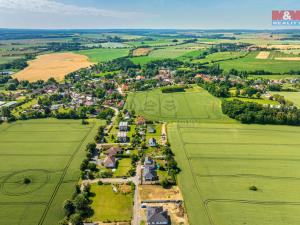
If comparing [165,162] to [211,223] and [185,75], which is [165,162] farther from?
[185,75]

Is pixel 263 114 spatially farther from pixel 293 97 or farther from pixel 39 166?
pixel 39 166

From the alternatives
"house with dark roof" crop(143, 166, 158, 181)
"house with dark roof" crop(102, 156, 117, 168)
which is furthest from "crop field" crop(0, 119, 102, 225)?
"house with dark roof" crop(143, 166, 158, 181)

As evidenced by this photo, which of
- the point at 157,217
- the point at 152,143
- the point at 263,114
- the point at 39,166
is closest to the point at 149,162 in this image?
the point at 152,143

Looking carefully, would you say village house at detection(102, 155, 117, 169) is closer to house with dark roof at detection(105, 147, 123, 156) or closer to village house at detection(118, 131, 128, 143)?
house with dark roof at detection(105, 147, 123, 156)

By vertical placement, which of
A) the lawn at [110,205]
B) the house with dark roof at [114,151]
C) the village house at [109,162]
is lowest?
the lawn at [110,205]

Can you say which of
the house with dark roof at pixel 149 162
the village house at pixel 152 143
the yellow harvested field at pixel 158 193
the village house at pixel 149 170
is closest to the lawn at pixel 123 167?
the house with dark roof at pixel 149 162

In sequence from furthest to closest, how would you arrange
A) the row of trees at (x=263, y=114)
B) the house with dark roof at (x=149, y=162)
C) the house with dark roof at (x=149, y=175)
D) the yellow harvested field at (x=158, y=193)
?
the row of trees at (x=263, y=114), the house with dark roof at (x=149, y=162), the house with dark roof at (x=149, y=175), the yellow harvested field at (x=158, y=193)

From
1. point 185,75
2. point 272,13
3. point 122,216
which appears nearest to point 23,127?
point 122,216

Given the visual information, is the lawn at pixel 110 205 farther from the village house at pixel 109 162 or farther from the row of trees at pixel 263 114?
the row of trees at pixel 263 114
